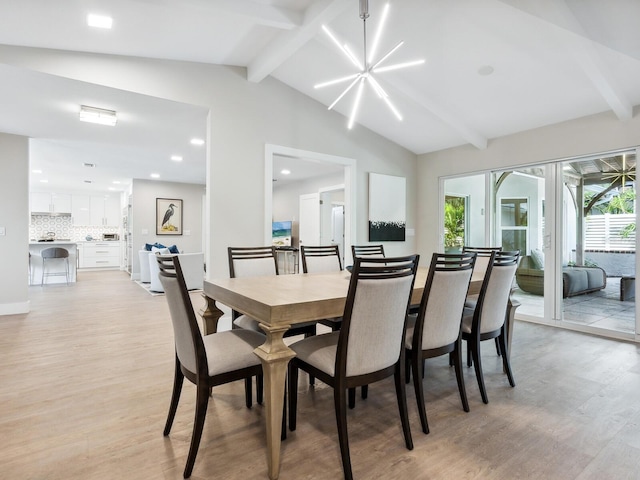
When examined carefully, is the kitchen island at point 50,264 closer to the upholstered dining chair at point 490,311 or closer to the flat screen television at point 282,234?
the flat screen television at point 282,234

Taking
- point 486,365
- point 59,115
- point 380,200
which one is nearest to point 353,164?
point 380,200

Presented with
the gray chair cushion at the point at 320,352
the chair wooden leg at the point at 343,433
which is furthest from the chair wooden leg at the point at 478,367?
the chair wooden leg at the point at 343,433

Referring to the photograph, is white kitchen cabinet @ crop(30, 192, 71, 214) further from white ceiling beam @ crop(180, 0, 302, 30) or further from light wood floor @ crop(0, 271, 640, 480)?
white ceiling beam @ crop(180, 0, 302, 30)

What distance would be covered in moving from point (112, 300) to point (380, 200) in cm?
454

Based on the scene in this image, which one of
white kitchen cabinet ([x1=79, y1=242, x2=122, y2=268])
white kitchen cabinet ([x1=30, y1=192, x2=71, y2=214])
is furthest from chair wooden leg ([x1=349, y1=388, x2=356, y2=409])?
white kitchen cabinet ([x1=30, y1=192, x2=71, y2=214])

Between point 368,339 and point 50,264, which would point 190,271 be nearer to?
point 50,264

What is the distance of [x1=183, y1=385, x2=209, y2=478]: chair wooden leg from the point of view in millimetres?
1523

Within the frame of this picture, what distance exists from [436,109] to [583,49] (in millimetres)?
1549

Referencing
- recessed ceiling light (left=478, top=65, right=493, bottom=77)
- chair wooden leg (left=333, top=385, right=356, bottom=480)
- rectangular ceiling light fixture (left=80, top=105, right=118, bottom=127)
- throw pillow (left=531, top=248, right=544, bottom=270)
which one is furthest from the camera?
throw pillow (left=531, top=248, right=544, bottom=270)

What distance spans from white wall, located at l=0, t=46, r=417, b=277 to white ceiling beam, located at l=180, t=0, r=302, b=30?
115 centimetres

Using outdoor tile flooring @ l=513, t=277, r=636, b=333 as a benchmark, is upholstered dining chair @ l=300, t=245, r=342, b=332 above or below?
above

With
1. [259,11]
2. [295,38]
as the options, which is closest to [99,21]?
[259,11]

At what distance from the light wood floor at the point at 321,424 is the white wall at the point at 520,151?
224 centimetres

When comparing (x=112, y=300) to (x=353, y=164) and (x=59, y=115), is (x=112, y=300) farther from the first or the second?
(x=353, y=164)
